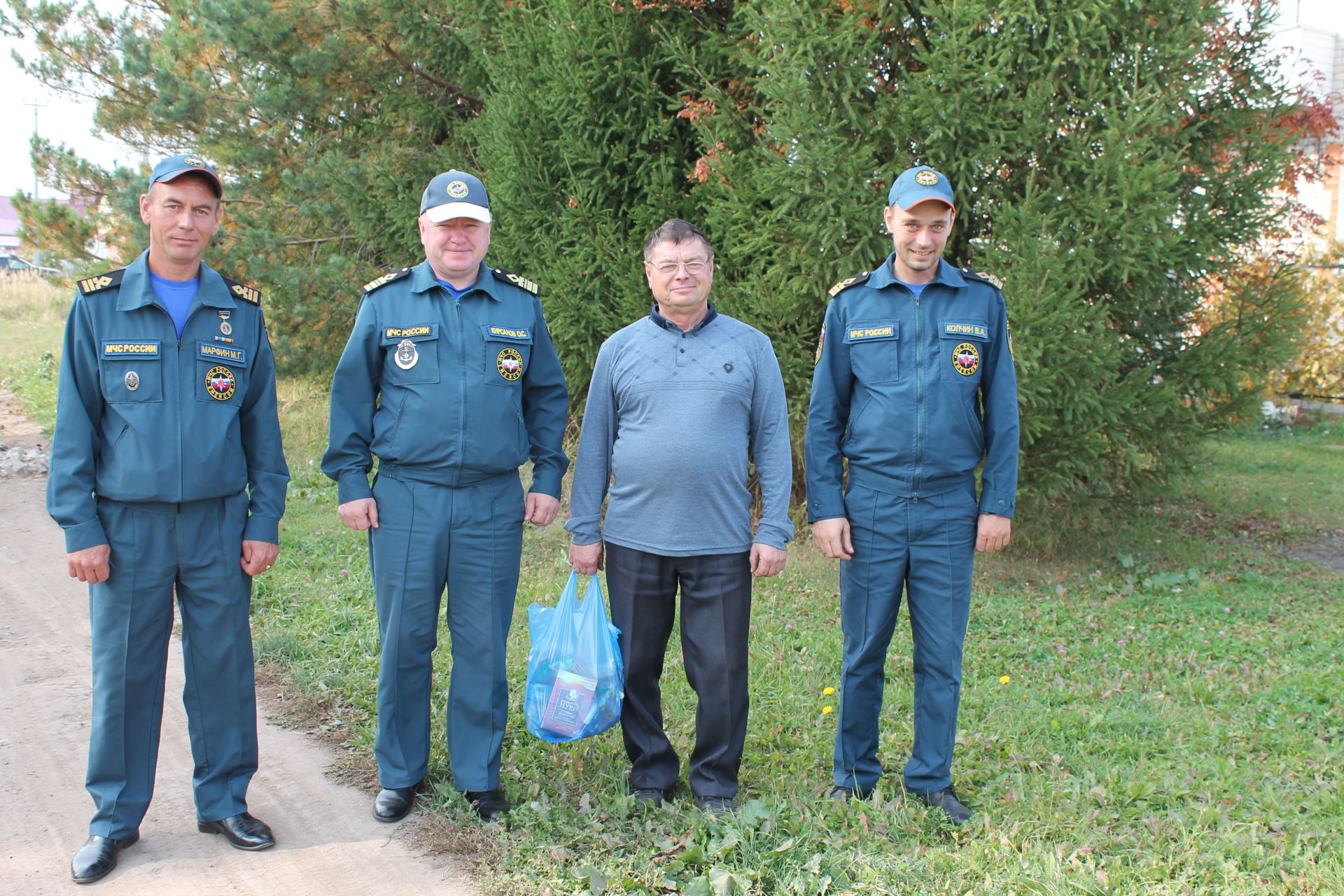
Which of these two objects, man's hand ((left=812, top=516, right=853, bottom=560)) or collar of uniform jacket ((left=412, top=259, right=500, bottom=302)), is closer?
collar of uniform jacket ((left=412, top=259, right=500, bottom=302))

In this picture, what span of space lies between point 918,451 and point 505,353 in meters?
1.43

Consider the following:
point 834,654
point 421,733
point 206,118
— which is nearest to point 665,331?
point 421,733

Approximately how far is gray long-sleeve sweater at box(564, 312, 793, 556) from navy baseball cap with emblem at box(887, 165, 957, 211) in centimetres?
67

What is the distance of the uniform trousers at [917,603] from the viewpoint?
11.5ft

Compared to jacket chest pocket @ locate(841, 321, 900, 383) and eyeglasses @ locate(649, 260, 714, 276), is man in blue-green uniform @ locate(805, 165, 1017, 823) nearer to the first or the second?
jacket chest pocket @ locate(841, 321, 900, 383)

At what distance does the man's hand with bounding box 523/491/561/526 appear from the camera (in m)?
3.59

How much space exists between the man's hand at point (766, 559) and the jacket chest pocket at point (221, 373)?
176cm

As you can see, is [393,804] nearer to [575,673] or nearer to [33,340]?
[575,673]

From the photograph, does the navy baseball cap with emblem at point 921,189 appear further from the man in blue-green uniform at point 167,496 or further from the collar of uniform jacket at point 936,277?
the man in blue-green uniform at point 167,496

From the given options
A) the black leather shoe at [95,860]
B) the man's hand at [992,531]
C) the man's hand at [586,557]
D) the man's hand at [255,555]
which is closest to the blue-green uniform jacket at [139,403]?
the man's hand at [255,555]

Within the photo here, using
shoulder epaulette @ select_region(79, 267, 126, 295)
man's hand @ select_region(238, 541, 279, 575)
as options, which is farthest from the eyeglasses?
shoulder epaulette @ select_region(79, 267, 126, 295)

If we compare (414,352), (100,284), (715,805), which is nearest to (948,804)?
(715,805)

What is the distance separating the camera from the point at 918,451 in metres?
3.46

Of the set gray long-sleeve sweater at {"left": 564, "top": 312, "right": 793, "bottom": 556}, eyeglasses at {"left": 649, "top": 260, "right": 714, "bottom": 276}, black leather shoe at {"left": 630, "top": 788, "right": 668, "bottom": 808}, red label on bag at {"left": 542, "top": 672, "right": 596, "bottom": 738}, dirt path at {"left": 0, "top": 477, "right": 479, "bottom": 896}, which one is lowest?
dirt path at {"left": 0, "top": 477, "right": 479, "bottom": 896}
